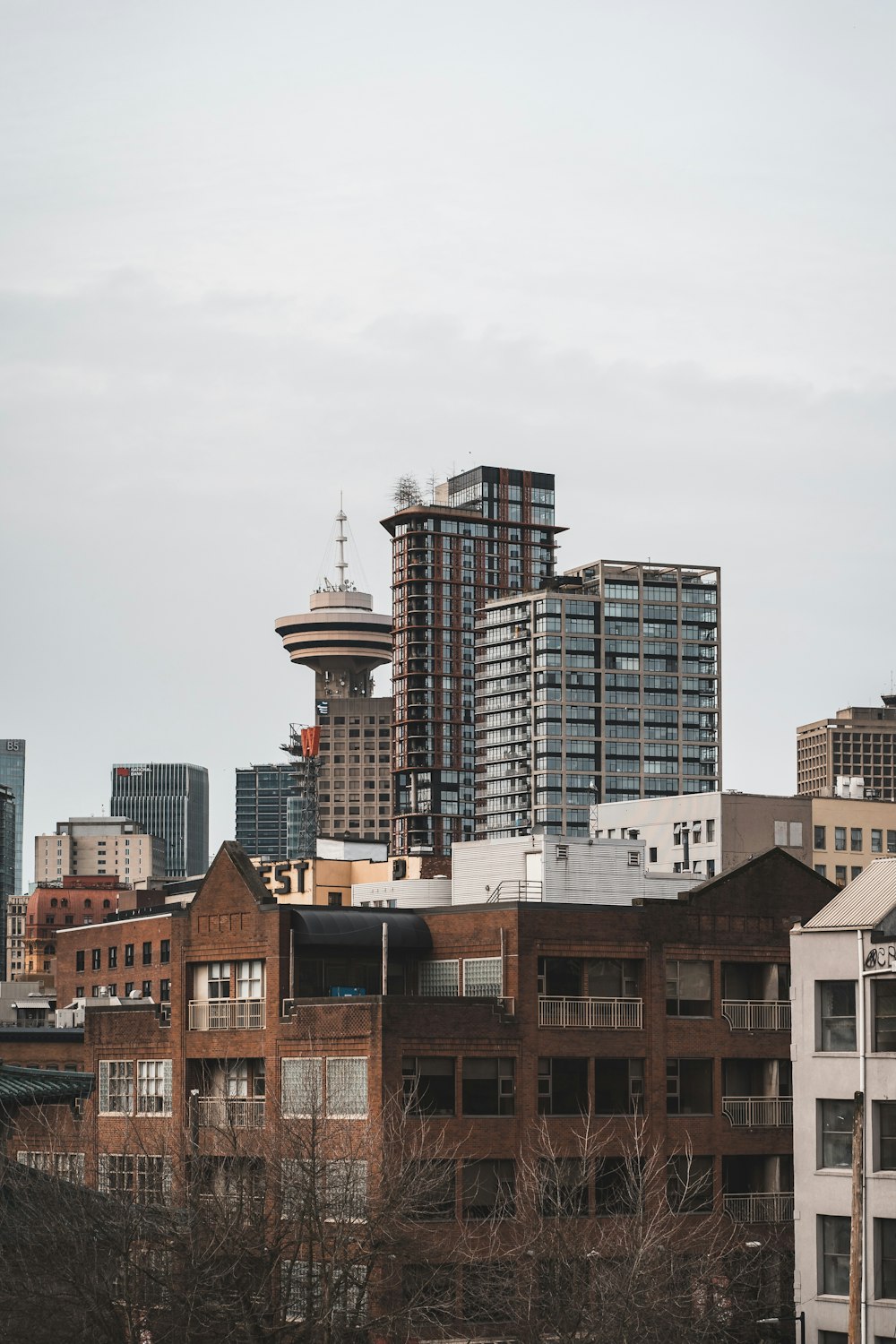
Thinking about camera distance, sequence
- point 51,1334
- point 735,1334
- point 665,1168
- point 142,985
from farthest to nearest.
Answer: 1. point 142,985
2. point 665,1168
3. point 735,1334
4. point 51,1334

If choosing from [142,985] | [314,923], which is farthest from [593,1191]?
[142,985]

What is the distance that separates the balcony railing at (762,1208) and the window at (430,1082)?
11.2 m

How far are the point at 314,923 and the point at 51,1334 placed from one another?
27.5 metres

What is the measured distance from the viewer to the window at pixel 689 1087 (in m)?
76.3

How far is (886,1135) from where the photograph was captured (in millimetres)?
60688

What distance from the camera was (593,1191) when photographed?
72.2m

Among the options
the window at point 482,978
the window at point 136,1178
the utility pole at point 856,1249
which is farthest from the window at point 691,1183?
the utility pole at point 856,1249

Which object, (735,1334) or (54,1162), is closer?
A: (54,1162)

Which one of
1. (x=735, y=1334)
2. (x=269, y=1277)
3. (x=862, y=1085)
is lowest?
(x=735, y=1334)

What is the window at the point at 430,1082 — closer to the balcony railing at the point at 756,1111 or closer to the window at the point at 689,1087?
the window at the point at 689,1087

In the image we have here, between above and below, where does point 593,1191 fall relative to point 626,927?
below

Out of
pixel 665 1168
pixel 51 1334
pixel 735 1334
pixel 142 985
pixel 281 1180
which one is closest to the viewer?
pixel 51 1334

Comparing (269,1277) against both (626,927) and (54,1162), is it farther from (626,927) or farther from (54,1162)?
(626,927)

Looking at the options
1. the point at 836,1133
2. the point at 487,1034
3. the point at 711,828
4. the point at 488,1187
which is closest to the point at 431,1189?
the point at 488,1187
